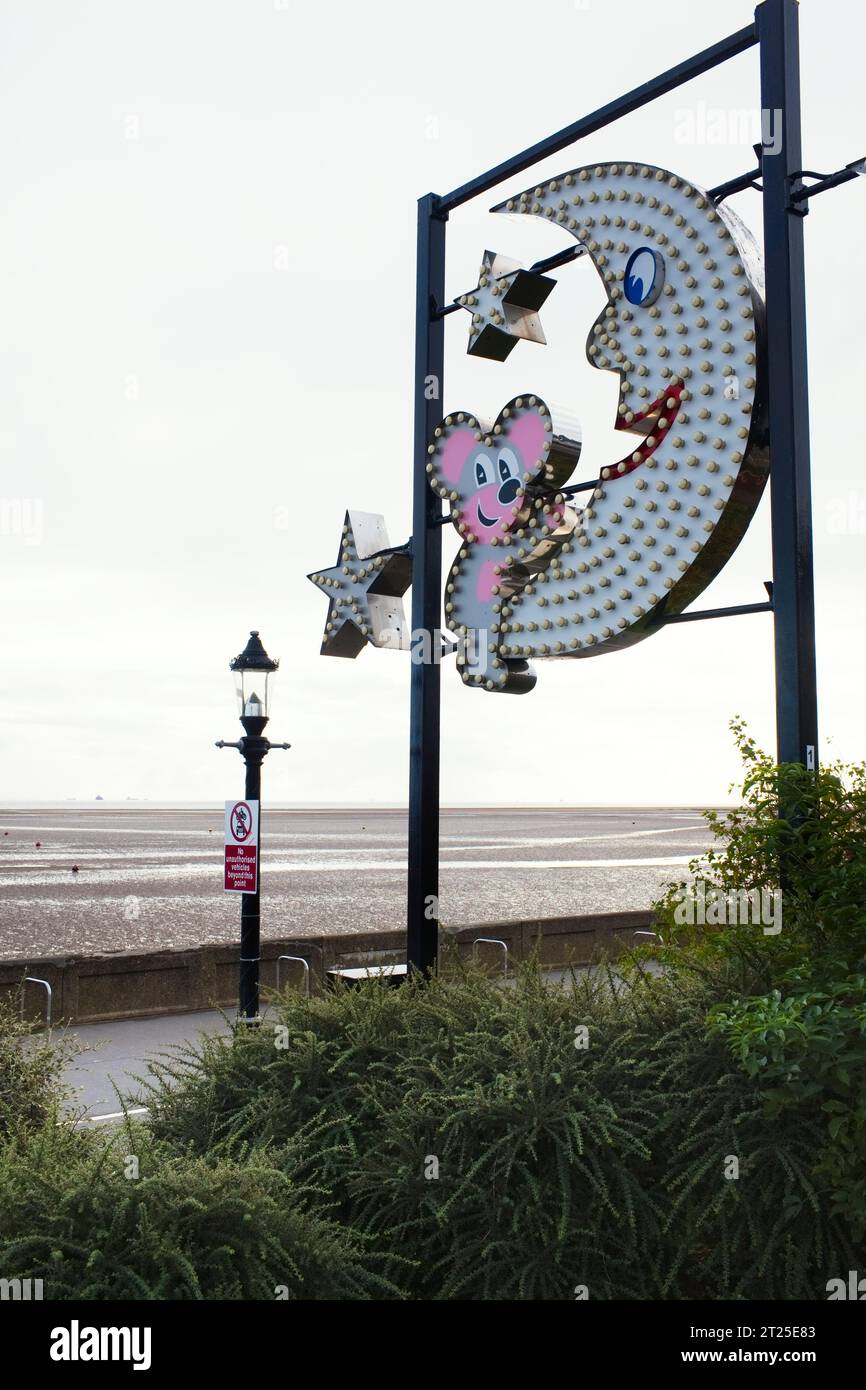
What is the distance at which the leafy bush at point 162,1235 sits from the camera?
3904 millimetres

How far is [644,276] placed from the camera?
7.43 meters

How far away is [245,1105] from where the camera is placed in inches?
235

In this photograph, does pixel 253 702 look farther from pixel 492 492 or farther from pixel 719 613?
pixel 719 613

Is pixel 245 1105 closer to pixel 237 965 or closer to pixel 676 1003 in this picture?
pixel 676 1003

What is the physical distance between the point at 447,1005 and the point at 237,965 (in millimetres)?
8545

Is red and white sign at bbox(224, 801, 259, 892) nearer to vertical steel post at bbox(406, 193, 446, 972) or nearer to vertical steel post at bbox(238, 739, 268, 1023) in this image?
vertical steel post at bbox(238, 739, 268, 1023)

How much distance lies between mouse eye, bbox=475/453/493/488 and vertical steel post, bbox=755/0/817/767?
239 cm

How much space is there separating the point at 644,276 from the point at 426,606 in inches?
115

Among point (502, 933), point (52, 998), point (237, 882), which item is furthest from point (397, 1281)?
point (502, 933)

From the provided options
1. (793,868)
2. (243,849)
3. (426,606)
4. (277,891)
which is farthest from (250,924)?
(277,891)

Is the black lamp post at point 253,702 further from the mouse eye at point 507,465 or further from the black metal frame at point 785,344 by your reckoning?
the black metal frame at point 785,344

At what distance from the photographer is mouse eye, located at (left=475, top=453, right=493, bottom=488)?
8617 millimetres

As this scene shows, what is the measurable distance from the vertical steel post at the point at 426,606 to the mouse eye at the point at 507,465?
1.00m

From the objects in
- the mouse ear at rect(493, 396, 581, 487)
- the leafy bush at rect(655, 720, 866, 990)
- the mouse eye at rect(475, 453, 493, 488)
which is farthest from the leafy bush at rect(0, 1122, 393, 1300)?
the mouse eye at rect(475, 453, 493, 488)
